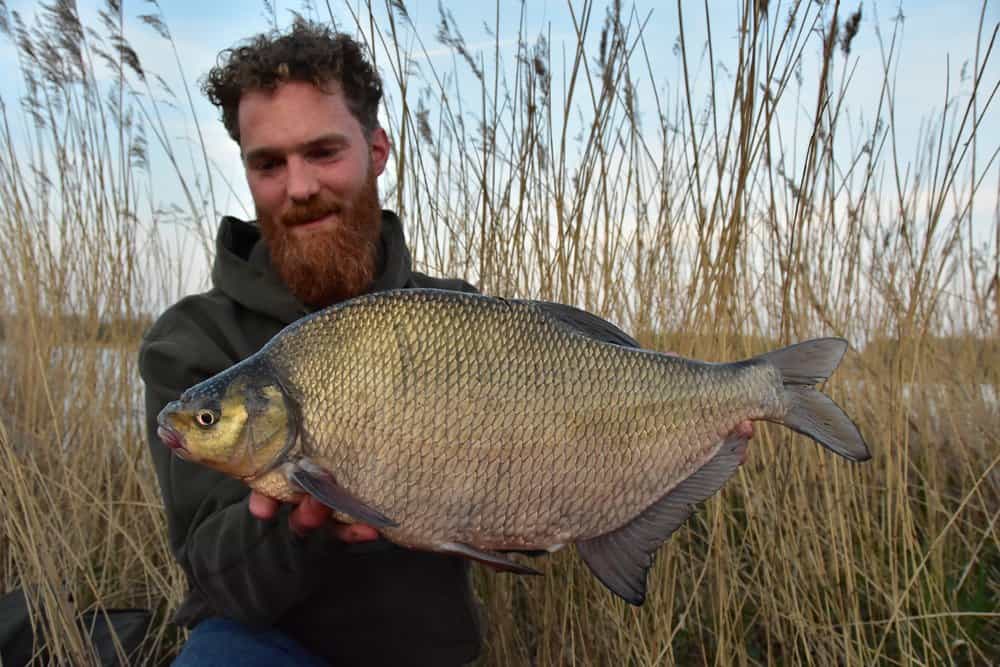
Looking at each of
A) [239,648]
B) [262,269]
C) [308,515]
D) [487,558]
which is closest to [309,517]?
[308,515]

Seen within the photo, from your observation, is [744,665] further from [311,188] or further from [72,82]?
[72,82]

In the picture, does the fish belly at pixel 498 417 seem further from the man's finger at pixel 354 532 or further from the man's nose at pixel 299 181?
the man's nose at pixel 299 181

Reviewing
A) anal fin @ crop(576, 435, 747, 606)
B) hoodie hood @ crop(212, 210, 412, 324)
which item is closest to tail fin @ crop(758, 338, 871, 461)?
anal fin @ crop(576, 435, 747, 606)

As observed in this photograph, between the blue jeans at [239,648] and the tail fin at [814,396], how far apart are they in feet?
3.48

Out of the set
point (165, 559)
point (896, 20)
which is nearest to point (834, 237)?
point (896, 20)

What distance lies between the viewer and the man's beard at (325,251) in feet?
5.90

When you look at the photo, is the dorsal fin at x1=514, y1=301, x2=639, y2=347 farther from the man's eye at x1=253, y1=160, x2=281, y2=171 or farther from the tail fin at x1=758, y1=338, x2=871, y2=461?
the man's eye at x1=253, y1=160, x2=281, y2=171

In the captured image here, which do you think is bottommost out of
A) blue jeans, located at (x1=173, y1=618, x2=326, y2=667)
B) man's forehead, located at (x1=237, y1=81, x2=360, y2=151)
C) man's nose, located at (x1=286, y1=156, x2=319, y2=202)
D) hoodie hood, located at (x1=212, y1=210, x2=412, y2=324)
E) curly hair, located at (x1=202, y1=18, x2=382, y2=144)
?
blue jeans, located at (x1=173, y1=618, x2=326, y2=667)

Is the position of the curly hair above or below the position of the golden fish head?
above

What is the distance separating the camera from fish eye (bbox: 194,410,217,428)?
1.22 metres

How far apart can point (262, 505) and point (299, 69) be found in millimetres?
1090

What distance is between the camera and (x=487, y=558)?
1213 millimetres

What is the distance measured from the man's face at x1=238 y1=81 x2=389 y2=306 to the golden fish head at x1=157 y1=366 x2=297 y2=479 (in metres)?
0.60

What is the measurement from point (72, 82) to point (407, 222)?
5.08 ft
